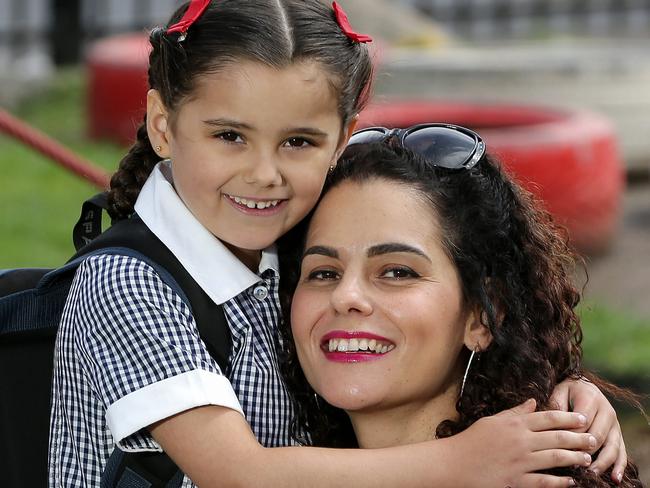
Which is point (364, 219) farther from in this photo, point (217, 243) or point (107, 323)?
point (107, 323)

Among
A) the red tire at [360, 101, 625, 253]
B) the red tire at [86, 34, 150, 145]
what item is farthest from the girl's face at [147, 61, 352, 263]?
the red tire at [86, 34, 150, 145]

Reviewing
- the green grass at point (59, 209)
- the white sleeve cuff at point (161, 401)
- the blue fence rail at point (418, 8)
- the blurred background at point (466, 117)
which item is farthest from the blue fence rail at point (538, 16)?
the white sleeve cuff at point (161, 401)

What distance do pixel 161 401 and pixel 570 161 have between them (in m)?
5.68

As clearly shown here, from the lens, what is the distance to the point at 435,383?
2.58 metres

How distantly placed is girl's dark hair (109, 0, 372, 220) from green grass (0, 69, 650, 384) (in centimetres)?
156

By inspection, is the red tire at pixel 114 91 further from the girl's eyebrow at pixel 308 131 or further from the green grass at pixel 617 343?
the girl's eyebrow at pixel 308 131

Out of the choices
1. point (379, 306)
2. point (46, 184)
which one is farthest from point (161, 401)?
point (46, 184)

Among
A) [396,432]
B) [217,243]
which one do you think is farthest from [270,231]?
[396,432]

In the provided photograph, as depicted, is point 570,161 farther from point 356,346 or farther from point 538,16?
point 538,16

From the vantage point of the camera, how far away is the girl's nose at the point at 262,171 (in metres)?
2.55

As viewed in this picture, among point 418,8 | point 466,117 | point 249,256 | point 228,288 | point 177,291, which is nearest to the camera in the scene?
point 177,291

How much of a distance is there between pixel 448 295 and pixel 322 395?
0.31m

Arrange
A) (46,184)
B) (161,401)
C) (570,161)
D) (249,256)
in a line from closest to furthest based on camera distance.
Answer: (161,401)
(249,256)
(570,161)
(46,184)

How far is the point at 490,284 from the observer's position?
8.54ft
